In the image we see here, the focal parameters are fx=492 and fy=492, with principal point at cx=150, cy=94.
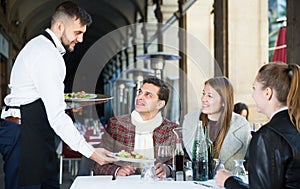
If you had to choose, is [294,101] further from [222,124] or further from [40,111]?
[40,111]

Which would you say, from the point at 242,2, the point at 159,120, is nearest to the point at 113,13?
the point at 242,2

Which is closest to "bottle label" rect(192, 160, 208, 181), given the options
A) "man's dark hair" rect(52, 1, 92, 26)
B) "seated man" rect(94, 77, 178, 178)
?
"seated man" rect(94, 77, 178, 178)

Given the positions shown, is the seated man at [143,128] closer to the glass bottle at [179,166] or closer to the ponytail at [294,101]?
the glass bottle at [179,166]

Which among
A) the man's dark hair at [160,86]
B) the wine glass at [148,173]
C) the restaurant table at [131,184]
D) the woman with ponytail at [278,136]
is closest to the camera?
the woman with ponytail at [278,136]

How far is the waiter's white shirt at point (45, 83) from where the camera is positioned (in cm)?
253

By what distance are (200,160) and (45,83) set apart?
88cm

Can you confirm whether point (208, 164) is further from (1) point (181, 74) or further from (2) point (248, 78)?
(1) point (181, 74)

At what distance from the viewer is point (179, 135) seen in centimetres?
260

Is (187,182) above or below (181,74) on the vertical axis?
below

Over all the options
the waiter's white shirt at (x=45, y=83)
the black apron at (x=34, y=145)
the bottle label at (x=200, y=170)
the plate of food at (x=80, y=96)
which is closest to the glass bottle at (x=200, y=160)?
the bottle label at (x=200, y=170)

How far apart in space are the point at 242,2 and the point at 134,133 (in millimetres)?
3447

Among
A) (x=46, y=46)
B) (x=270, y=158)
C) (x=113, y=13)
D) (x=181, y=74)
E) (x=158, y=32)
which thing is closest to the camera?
(x=270, y=158)

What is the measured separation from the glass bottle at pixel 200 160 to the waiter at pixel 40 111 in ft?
1.48

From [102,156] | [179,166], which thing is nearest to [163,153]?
[179,166]
